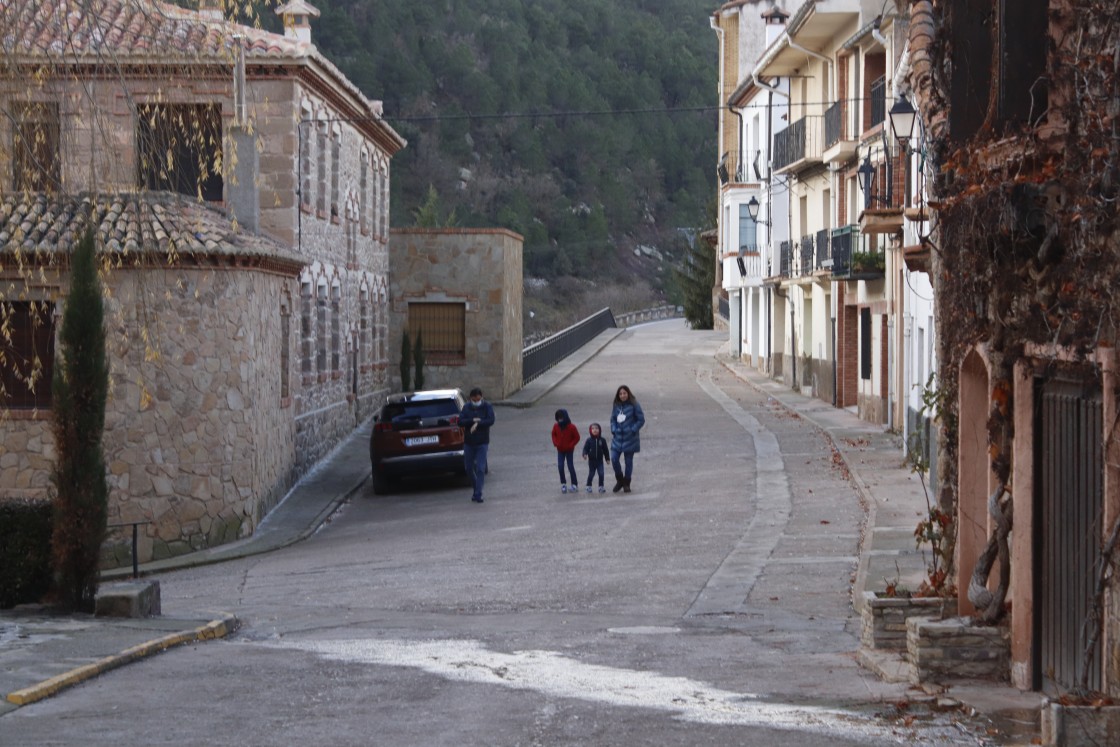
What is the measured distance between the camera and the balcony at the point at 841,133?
105 ft

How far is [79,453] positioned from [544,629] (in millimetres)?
4492

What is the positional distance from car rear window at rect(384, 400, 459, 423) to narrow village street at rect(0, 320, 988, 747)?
4.17 ft

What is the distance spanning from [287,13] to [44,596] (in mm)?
17966

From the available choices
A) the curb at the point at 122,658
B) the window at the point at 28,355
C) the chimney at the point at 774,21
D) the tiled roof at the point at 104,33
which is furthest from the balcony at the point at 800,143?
the curb at the point at 122,658

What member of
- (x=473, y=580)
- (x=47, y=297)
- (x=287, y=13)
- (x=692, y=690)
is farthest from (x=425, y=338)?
(x=692, y=690)

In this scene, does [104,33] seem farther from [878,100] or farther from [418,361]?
[418,361]

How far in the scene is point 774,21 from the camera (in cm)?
4900

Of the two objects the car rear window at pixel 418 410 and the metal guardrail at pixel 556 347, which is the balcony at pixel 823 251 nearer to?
the metal guardrail at pixel 556 347

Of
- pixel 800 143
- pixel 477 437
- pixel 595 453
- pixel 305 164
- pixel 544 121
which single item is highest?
pixel 544 121

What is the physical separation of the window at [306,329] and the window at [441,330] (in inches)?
409

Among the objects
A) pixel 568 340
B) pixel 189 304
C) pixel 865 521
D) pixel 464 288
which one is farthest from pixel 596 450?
pixel 568 340

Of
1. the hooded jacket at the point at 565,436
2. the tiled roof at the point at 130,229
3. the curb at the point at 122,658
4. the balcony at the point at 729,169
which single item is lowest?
the curb at the point at 122,658

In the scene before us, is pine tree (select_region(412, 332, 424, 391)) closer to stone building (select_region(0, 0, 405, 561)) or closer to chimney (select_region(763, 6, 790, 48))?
stone building (select_region(0, 0, 405, 561))

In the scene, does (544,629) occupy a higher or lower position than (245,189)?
lower
